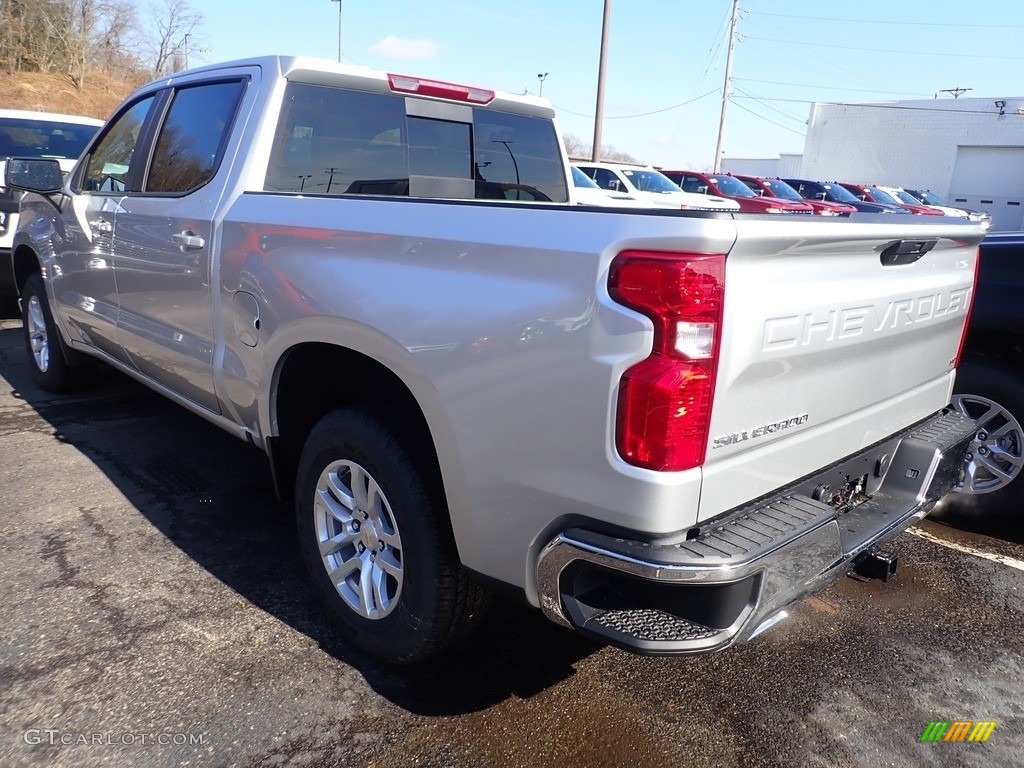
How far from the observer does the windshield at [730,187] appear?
18656mm

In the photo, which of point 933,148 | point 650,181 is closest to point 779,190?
point 650,181

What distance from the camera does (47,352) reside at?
17.7 feet

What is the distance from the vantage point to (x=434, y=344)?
2168 millimetres

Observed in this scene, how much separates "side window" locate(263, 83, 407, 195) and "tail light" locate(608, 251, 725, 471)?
5.67 ft

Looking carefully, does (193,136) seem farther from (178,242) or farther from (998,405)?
(998,405)

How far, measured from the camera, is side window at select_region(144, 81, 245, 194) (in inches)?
130

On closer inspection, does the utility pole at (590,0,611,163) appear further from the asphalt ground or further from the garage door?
the garage door

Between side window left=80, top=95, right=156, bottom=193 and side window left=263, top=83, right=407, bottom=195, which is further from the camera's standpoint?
side window left=80, top=95, right=156, bottom=193

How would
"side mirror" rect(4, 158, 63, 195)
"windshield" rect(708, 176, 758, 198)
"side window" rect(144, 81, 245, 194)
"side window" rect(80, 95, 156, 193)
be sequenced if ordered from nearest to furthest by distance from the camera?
"side window" rect(144, 81, 245, 194) < "side window" rect(80, 95, 156, 193) < "side mirror" rect(4, 158, 63, 195) < "windshield" rect(708, 176, 758, 198)

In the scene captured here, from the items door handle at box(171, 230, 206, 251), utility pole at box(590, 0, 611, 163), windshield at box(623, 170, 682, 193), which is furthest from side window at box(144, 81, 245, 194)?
utility pole at box(590, 0, 611, 163)

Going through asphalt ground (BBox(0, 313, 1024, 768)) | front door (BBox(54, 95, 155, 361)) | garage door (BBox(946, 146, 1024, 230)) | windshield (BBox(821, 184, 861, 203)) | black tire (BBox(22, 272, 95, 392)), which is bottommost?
asphalt ground (BBox(0, 313, 1024, 768))

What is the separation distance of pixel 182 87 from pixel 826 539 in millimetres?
3440

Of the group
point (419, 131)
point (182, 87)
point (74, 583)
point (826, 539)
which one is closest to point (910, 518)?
point (826, 539)

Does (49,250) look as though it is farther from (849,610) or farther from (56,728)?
(849,610)
